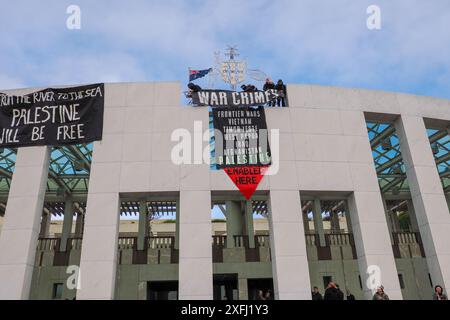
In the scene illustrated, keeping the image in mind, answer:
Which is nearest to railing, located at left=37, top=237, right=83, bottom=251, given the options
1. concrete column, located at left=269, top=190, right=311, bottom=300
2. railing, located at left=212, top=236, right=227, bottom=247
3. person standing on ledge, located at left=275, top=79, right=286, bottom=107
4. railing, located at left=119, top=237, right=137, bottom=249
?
railing, located at left=119, top=237, right=137, bottom=249

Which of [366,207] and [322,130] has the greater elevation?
[322,130]

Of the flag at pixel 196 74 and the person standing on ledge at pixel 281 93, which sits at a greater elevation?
the flag at pixel 196 74

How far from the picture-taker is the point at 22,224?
15.7 m

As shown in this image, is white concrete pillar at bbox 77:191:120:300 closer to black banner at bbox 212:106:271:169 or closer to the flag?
black banner at bbox 212:106:271:169

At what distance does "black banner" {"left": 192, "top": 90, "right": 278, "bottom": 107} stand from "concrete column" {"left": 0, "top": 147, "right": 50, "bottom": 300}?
789 cm

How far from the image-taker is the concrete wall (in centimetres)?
1520

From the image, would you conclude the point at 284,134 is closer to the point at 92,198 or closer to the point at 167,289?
the point at 92,198

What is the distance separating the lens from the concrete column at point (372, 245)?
51.1 feet

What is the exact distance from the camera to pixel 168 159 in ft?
55.1

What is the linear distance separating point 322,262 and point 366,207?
845 cm

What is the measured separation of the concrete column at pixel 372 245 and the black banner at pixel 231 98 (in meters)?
6.44

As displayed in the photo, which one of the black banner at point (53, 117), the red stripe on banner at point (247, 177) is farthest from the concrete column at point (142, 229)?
the red stripe on banner at point (247, 177)

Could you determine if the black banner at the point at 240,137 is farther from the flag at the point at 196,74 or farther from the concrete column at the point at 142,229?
the concrete column at the point at 142,229
